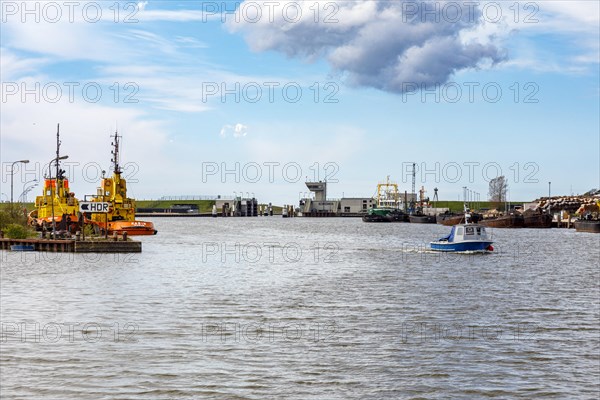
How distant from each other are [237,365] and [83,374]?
439cm

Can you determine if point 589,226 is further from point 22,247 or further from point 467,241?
point 22,247

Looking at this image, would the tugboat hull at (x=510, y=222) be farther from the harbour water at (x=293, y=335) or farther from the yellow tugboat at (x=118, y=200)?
the harbour water at (x=293, y=335)

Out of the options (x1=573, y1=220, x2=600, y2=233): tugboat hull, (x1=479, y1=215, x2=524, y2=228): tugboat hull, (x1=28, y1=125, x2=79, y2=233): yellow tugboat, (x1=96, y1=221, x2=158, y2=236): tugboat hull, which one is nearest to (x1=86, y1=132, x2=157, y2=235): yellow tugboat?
(x1=96, y1=221, x2=158, y2=236): tugboat hull

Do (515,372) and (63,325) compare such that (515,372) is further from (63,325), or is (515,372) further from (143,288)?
(143,288)

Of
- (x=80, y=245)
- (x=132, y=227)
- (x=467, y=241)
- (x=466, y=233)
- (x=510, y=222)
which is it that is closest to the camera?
(x=80, y=245)

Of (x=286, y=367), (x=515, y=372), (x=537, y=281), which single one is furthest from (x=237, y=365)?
(x=537, y=281)

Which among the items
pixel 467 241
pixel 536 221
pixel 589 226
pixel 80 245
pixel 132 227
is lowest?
pixel 80 245

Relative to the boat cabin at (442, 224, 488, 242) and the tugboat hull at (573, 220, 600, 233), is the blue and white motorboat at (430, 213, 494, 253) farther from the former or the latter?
the tugboat hull at (573, 220, 600, 233)

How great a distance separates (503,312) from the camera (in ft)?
113

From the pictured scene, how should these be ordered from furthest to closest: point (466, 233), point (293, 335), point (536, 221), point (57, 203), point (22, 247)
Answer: point (536, 221), point (57, 203), point (466, 233), point (22, 247), point (293, 335)

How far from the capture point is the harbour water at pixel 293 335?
66.3ft

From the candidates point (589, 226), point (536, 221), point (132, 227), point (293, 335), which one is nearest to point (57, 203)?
point (132, 227)

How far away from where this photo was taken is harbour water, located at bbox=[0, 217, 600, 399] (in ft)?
66.3

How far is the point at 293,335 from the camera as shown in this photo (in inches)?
1069
